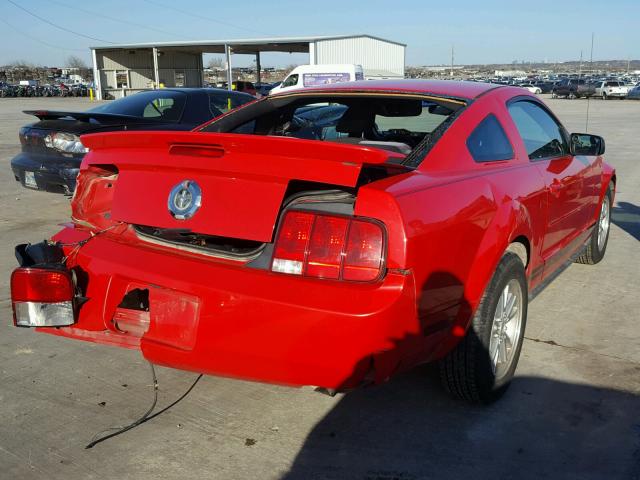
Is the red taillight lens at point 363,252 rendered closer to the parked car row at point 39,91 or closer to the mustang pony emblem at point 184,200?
the mustang pony emblem at point 184,200

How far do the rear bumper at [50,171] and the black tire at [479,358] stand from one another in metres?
5.35

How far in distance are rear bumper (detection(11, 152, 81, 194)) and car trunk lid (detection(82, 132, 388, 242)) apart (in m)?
4.60

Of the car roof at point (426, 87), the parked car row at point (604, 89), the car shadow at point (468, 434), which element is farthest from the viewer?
the parked car row at point (604, 89)

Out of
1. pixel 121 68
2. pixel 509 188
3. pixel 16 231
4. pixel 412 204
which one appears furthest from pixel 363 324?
pixel 121 68

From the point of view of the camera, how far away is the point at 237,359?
2.56 m

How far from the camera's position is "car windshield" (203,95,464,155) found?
405cm

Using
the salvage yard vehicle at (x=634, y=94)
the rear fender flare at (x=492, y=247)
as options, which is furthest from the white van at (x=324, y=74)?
the salvage yard vehicle at (x=634, y=94)

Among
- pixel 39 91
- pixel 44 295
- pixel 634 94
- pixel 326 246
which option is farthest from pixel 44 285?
pixel 39 91

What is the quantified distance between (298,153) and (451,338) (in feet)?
3.45

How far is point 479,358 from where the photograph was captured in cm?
300

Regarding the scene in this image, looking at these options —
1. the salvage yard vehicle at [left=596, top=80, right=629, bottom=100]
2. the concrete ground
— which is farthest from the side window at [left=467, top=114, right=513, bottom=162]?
the salvage yard vehicle at [left=596, top=80, right=629, bottom=100]

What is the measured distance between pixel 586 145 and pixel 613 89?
156 feet

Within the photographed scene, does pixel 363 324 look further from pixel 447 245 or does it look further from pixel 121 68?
pixel 121 68

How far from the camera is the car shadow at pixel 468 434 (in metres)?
2.68
